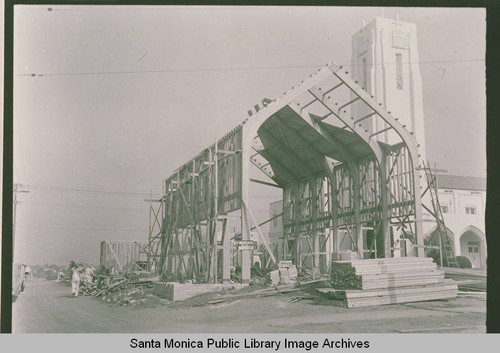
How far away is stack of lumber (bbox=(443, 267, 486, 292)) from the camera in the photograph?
818 inches

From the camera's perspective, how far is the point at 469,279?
75.4 feet

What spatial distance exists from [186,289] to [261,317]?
4.61m

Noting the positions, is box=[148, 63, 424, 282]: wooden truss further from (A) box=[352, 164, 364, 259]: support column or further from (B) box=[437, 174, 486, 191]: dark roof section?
(B) box=[437, 174, 486, 191]: dark roof section

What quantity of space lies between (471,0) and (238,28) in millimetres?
7643

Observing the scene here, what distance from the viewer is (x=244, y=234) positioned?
20953mm

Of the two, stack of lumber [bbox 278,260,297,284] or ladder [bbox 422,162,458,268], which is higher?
ladder [bbox 422,162,458,268]

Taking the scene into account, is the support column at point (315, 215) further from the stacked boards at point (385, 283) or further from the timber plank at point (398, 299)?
the timber plank at point (398, 299)

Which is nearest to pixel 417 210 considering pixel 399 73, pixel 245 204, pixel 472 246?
pixel 245 204

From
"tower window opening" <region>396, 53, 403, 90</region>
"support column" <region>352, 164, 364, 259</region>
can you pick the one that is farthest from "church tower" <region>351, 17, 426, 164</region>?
"support column" <region>352, 164, 364, 259</region>

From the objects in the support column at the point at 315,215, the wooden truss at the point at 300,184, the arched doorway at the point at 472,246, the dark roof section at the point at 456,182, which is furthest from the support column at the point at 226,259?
the arched doorway at the point at 472,246

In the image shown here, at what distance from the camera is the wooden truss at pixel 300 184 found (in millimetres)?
23297

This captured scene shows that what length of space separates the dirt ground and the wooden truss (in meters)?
4.00

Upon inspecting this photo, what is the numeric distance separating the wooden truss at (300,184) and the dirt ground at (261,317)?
4.00 metres
